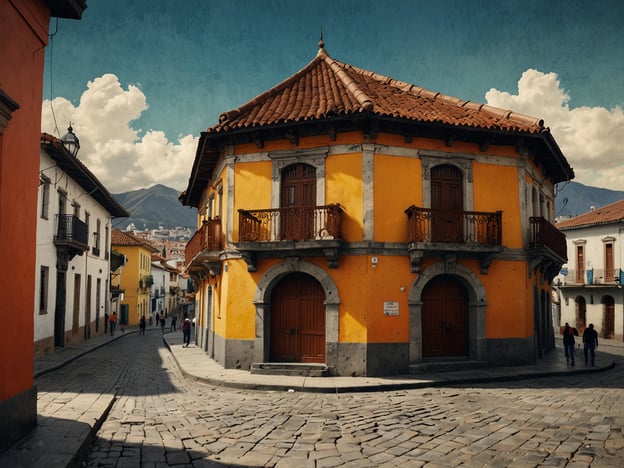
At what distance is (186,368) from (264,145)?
702 cm

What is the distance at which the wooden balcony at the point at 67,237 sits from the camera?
21859mm

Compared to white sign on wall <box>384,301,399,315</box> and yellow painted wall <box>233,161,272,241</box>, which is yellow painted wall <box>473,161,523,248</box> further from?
yellow painted wall <box>233,161,272,241</box>

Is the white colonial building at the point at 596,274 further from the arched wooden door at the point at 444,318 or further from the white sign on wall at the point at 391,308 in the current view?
the white sign on wall at the point at 391,308

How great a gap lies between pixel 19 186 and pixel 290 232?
27.6 feet

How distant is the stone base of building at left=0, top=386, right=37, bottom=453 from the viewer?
6316 millimetres

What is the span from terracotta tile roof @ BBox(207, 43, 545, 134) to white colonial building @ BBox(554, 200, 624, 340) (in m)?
20.0

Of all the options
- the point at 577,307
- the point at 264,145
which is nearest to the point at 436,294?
the point at 264,145

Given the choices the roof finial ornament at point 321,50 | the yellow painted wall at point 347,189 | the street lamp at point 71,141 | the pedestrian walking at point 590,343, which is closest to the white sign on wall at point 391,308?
the yellow painted wall at point 347,189

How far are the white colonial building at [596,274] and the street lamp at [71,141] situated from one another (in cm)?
3132

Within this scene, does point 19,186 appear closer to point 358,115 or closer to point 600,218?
point 358,115

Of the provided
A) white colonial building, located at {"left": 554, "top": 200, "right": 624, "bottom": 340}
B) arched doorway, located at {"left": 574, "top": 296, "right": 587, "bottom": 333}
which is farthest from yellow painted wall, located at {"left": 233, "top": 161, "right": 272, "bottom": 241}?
arched doorway, located at {"left": 574, "top": 296, "right": 587, "bottom": 333}

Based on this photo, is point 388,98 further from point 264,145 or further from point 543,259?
point 543,259

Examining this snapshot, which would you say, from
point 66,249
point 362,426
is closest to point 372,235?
point 362,426

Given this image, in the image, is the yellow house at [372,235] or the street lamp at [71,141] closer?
the yellow house at [372,235]
